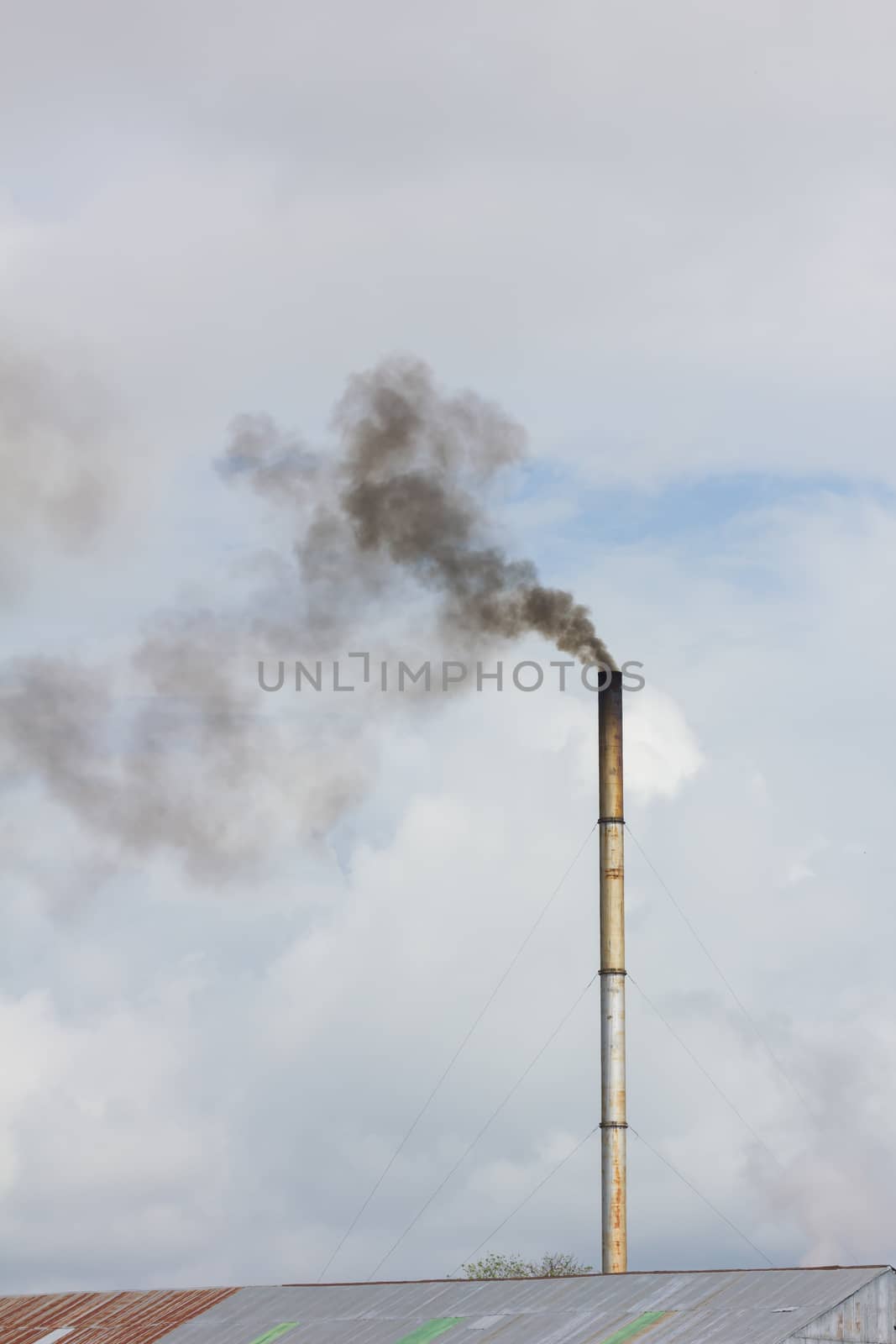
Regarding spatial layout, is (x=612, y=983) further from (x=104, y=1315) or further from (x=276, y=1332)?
(x=104, y=1315)

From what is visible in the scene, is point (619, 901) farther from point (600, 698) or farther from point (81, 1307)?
point (81, 1307)

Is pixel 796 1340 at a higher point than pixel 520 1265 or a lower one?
→ lower

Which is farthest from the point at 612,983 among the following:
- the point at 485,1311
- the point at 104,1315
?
the point at 104,1315

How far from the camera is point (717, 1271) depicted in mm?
35375

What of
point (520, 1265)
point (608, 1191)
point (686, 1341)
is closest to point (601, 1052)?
point (608, 1191)

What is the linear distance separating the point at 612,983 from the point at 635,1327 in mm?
16400

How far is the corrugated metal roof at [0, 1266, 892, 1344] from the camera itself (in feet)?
106

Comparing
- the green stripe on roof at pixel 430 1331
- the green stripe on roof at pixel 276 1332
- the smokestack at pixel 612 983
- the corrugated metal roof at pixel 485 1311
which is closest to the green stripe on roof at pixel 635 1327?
the corrugated metal roof at pixel 485 1311

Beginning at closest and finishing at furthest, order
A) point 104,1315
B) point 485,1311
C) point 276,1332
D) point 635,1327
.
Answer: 1. point 635,1327
2. point 485,1311
3. point 276,1332
4. point 104,1315

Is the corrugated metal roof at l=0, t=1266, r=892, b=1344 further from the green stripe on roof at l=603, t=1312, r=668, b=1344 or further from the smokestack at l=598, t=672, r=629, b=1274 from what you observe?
the smokestack at l=598, t=672, r=629, b=1274

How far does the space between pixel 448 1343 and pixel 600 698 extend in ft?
68.1

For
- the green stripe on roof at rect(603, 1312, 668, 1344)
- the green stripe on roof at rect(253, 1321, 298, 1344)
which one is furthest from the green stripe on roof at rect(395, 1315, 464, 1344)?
the green stripe on roof at rect(603, 1312, 668, 1344)

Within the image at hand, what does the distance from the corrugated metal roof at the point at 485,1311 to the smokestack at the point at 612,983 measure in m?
8.97

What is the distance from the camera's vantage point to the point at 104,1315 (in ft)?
150
